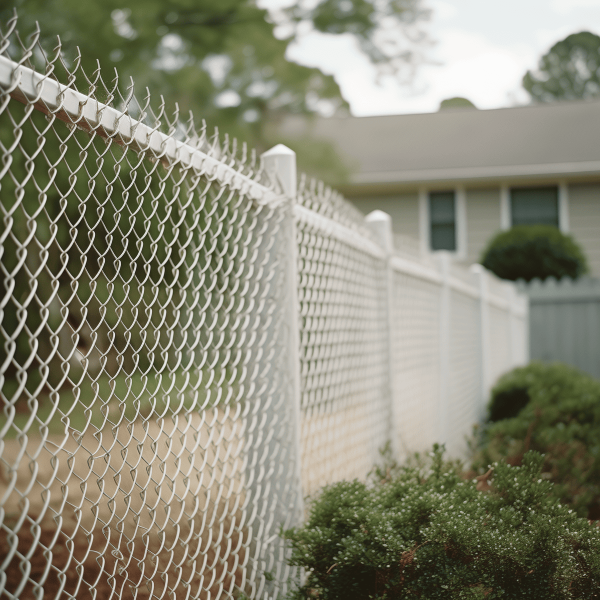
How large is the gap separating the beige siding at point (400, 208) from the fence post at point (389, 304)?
1312 centimetres

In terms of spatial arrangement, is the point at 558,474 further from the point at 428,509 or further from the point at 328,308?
the point at 428,509

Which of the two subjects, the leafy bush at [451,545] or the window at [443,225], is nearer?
the leafy bush at [451,545]

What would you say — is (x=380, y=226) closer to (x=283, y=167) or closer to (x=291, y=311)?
(x=283, y=167)

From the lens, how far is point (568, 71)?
4647 centimetres

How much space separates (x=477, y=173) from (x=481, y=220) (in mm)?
1224

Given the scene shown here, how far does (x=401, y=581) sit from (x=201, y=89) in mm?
11778

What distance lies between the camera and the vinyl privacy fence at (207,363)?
5.39 feet

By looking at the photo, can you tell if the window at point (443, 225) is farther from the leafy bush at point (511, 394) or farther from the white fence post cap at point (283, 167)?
the white fence post cap at point (283, 167)

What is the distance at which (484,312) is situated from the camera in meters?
8.20

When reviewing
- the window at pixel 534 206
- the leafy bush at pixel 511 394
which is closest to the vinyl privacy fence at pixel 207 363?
the leafy bush at pixel 511 394

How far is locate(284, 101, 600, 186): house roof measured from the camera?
56.1ft

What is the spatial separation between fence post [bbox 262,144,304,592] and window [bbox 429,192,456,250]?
15.2 metres

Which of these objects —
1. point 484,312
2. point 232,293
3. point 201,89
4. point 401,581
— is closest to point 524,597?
point 401,581

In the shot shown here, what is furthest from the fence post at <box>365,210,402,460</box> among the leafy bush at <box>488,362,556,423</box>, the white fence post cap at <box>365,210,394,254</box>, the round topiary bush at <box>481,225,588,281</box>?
the round topiary bush at <box>481,225,588,281</box>
